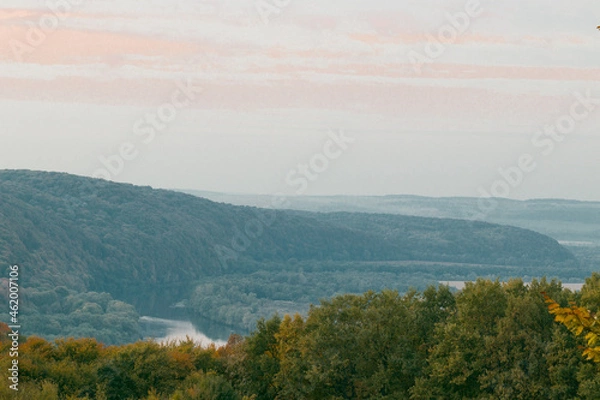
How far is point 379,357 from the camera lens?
130 feet

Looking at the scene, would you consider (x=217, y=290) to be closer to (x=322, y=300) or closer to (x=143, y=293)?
(x=143, y=293)

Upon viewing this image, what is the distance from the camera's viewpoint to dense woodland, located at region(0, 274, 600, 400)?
34.6 m

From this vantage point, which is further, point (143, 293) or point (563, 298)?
point (143, 293)

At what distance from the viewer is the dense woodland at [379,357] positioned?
34.6 meters

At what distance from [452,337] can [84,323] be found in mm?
95514

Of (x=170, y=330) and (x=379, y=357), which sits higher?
(x=379, y=357)

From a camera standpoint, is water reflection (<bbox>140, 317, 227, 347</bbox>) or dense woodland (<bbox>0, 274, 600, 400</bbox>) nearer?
dense woodland (<bbox>0, 274, 600, 400</bbox>)

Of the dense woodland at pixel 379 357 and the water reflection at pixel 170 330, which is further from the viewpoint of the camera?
the water reflection at pixel 170 330

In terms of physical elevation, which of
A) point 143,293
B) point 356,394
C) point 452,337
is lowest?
point 143,293

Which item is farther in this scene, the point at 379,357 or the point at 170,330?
the point at 170,330

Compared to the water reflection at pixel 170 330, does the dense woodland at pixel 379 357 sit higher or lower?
higher

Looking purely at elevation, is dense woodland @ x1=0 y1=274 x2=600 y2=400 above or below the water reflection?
above

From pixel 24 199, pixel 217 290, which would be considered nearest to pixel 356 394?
pixel 217 290

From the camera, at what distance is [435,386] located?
Answer: 36.5m
